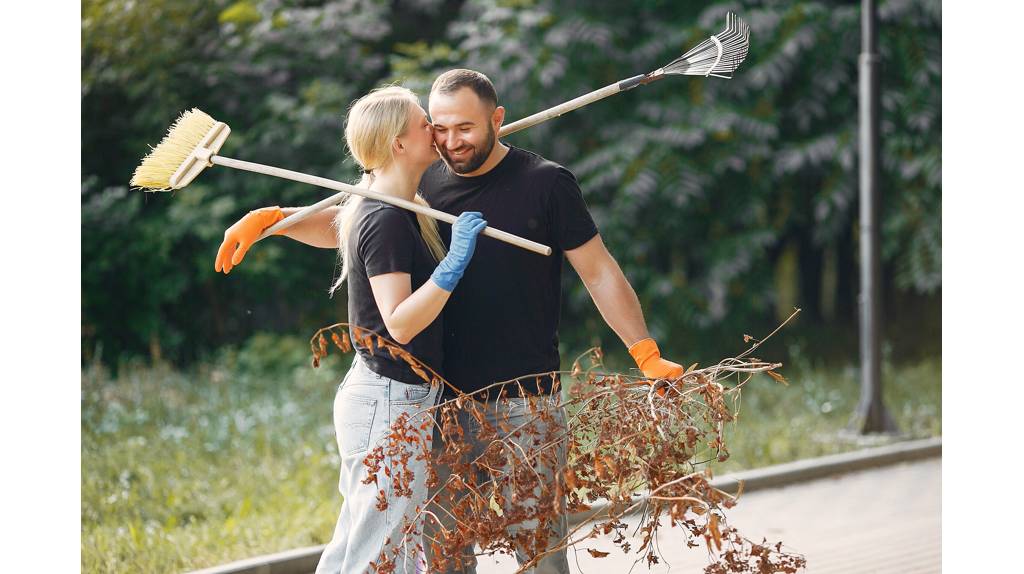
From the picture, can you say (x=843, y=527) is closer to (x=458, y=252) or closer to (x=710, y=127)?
(x=458, y=252)

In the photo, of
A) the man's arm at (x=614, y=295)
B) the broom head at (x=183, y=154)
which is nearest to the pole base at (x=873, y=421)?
the man's arm at (x=614, y=295)

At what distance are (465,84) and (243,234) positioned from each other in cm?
83

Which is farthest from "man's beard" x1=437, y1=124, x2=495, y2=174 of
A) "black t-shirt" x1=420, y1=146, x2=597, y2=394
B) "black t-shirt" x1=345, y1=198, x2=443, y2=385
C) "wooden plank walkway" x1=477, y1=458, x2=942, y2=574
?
"wooden plank walkway" x1=477, y1=458, x2=942, y2=574

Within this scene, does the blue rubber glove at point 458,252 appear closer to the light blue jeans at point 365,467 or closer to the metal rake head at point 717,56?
the light blue jeans at point 365,467

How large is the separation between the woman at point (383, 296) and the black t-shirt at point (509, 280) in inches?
6.2

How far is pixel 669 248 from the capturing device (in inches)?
460

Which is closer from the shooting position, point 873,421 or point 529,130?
point 873,421

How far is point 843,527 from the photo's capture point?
597 cm

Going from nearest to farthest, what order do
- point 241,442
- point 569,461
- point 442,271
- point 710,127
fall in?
point 442,271 < point 569,461 < point 241,442 < point 710,127

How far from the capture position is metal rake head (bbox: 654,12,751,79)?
12.8ft

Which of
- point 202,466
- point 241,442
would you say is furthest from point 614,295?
point 241,442

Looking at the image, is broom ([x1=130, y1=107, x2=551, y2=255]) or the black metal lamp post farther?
the black metal lamp post

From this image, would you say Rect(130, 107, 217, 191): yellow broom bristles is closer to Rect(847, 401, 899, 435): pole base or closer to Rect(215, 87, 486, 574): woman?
Rect(215, 87, 486, 574): woman

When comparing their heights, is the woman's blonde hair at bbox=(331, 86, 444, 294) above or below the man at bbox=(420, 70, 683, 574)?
above
